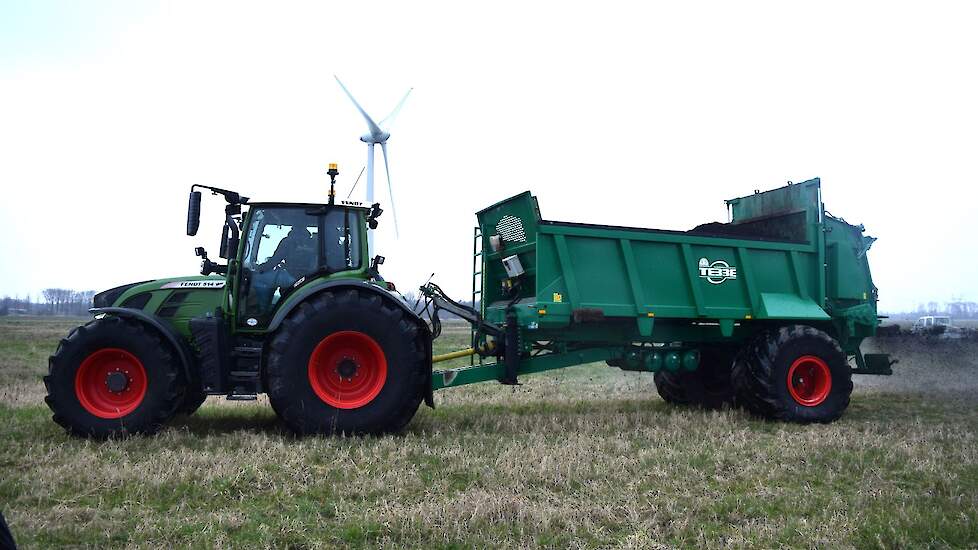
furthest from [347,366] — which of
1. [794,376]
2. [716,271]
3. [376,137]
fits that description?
[376,137]

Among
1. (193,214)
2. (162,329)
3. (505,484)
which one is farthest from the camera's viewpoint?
(162,329)

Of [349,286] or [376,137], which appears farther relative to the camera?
[376,137]

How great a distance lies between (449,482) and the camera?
535 centimetres

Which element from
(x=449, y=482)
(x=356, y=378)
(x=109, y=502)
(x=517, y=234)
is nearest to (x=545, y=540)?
(x=449, y=482)

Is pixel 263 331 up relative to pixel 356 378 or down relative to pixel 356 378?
up

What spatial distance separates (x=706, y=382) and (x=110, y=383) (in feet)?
25.5

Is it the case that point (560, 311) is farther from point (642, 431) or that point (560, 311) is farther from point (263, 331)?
point (263, 331)

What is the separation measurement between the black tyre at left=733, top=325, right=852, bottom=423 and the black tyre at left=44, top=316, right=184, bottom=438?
6.70 m

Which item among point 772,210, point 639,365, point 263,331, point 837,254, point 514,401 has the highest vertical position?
point 772,210

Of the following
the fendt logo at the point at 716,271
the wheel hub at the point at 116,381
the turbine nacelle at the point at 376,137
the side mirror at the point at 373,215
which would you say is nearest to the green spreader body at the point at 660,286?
the fendt logo at the point at 716,271

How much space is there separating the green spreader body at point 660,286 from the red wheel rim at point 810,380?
0.60 metres

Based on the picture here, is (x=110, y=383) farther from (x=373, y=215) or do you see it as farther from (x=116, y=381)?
(x=373, y=215)

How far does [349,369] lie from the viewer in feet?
23.5

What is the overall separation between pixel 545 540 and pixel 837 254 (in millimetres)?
7337
